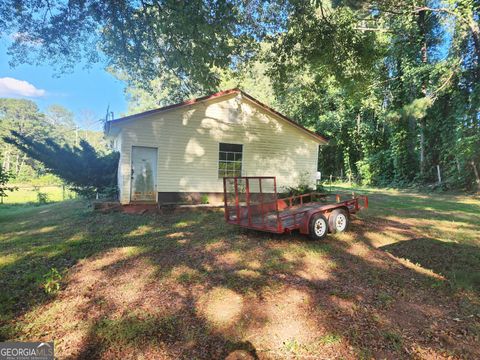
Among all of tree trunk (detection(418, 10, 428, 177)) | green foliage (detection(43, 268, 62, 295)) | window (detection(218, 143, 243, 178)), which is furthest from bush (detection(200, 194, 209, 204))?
tree trunk (detection(418, 10, 428, 177))

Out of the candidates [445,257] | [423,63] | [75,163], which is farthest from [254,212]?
[423,63]

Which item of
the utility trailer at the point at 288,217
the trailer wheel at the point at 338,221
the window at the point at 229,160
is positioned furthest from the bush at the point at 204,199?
the trailer wheel at the point at 338,221

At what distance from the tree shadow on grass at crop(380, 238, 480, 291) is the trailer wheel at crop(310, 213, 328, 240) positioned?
1238 mm

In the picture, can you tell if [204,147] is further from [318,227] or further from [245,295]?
[245,295]

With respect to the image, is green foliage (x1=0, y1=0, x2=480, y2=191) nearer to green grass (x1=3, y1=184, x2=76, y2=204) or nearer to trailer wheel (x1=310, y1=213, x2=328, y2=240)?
trailer wheel (x1=310, y1=213, x2=328, y2=240)

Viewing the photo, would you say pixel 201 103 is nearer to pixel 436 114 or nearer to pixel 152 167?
pixel 152 167

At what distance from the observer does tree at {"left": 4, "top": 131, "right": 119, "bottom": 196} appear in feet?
39.2

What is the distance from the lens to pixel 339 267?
16.1ft

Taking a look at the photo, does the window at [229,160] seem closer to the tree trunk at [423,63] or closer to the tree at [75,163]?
the tree at [75,163]

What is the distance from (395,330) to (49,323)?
393cm

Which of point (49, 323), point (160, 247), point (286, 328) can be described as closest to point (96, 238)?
point (160, 247)

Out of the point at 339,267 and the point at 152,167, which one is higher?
the point at 152,167

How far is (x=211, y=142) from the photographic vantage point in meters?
11.4

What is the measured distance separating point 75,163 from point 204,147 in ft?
19.1
